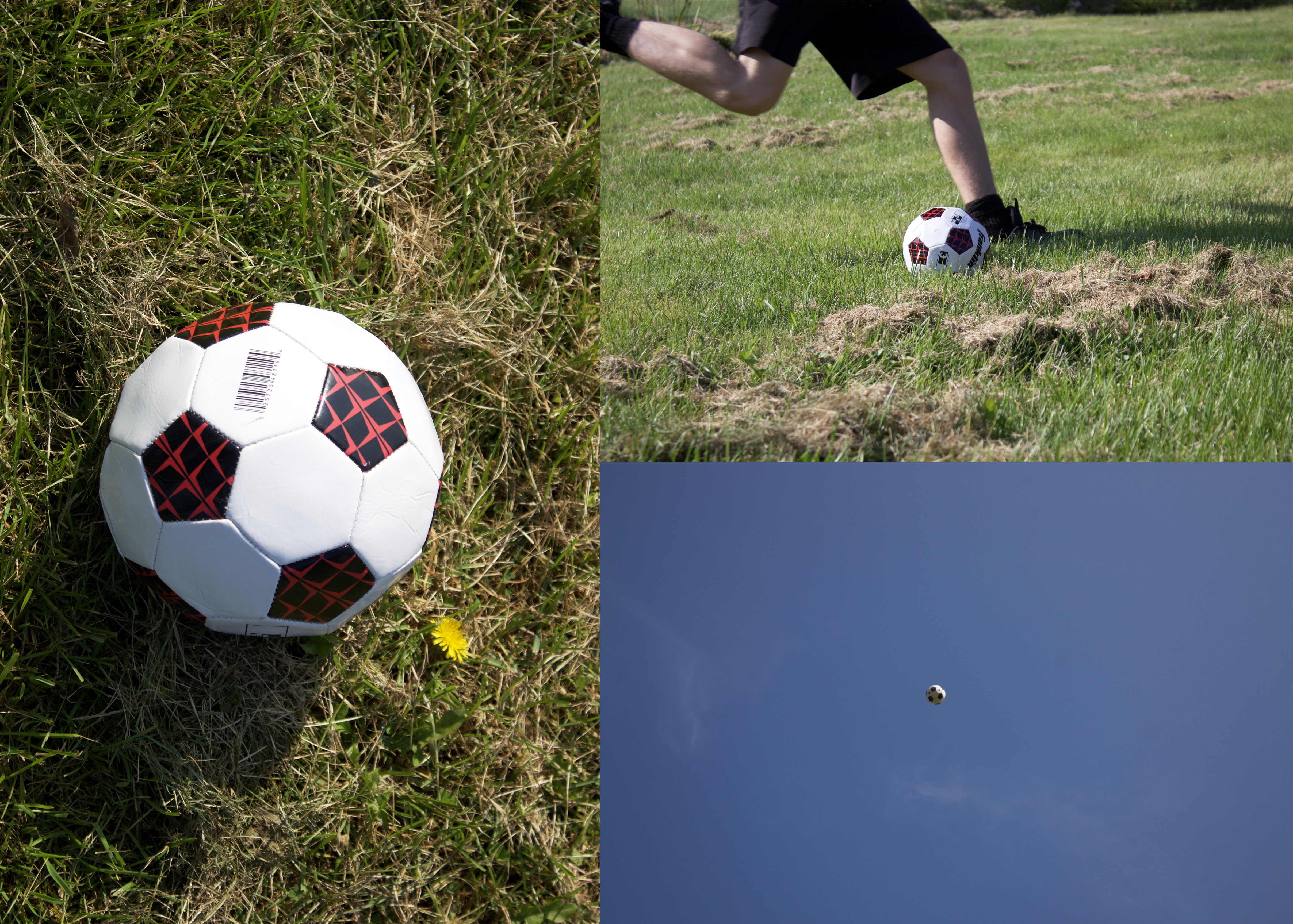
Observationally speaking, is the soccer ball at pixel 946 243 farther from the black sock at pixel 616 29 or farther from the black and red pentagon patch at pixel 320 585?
the black and red pentagon patch at pixel 320 585

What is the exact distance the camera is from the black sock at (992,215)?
6.25 feet

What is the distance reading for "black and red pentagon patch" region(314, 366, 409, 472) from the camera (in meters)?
1.80

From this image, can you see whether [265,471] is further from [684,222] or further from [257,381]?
[684,222]

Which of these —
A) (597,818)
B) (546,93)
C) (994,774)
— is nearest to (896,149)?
(546,93)

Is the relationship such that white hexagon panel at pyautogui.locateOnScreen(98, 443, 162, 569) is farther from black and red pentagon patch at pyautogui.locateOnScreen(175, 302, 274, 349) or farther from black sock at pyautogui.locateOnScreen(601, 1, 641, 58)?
black sock at pyautogui.locateOnScreen(601, 1, 641, 58)

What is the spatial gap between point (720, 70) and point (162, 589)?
1.68 m

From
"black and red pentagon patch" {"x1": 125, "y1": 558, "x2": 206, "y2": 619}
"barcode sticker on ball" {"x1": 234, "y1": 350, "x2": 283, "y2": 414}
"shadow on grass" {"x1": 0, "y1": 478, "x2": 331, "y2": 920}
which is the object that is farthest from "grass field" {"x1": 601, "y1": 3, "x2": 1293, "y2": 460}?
"shadow on grass" {"x1": 0, "y1": 478, "x2": 331, "y2": 920}

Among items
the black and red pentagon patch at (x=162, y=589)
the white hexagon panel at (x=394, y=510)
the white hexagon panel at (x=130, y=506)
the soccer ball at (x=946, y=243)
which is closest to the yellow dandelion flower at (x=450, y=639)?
the white hexagon panel at (x=394, y=510)

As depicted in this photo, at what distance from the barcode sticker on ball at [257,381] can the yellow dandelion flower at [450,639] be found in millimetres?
838

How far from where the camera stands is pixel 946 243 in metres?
1.89

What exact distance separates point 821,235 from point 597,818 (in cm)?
171

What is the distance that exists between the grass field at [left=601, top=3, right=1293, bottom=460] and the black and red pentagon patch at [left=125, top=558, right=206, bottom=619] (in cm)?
100

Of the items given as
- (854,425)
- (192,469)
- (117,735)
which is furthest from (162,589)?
(854,425)

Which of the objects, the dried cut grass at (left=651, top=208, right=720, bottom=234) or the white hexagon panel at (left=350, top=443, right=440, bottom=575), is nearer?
the white hexagon panel at (left=350, top=443, right=440, bottom=575)
